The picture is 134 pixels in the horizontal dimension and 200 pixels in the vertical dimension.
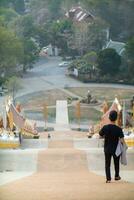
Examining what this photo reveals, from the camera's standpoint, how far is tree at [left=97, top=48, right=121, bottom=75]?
845 centimetres

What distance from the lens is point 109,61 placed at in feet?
28.2

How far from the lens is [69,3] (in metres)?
8.61

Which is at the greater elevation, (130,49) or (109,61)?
(130,49)

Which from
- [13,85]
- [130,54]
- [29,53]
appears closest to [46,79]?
[29,53]

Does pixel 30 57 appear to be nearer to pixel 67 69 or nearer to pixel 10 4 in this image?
pixel 67 69

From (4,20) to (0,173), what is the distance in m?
5.93

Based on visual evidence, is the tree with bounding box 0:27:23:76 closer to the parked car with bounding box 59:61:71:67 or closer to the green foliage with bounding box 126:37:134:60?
the parked car with bounding box 59:61:71:67

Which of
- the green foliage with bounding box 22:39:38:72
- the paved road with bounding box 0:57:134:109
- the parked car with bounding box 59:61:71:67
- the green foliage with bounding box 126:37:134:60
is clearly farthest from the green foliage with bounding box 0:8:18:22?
the green foliage with bounding box 126:37:134:60

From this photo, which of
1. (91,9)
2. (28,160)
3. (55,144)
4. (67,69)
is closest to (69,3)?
(91,9)

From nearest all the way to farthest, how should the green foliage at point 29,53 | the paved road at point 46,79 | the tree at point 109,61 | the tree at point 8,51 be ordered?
the tree at point 109,61
the tree at point 8,51
the green foliage at point 29,53
the paved road at point 46,79

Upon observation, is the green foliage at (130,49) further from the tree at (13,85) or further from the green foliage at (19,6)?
the tree at (13,85)

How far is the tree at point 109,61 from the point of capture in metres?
8.45

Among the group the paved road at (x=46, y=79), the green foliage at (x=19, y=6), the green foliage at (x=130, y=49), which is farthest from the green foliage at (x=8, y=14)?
the green foliage at (x=130, y=49)

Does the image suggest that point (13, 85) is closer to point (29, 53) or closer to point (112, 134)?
point (29, 53)
